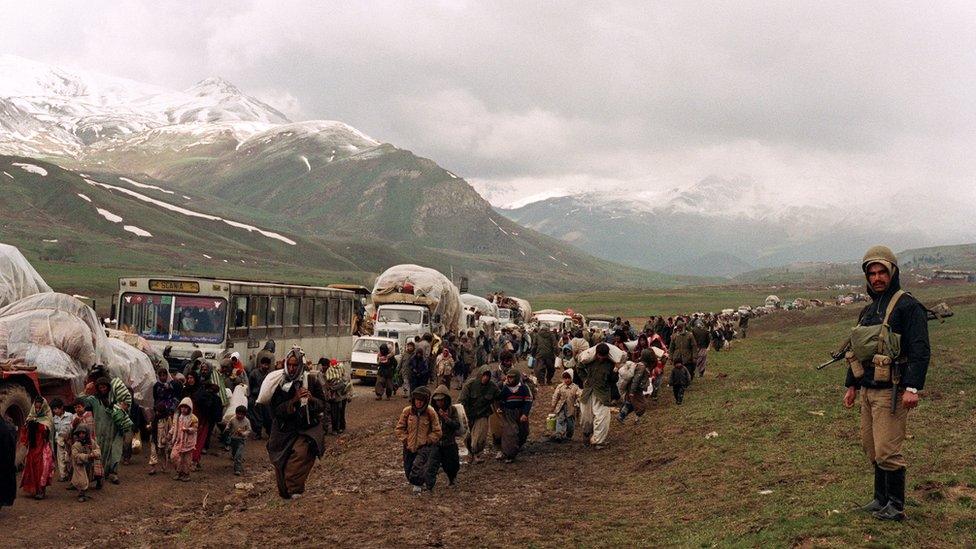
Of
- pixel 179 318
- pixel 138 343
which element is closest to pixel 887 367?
pixel 138 343

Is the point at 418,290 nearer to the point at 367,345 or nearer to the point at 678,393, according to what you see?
the point at 367,345

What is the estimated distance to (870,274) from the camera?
827 cm

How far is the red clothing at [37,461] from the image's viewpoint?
12.2 meters

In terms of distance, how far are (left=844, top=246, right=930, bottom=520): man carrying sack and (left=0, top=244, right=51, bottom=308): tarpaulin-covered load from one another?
17.6 meters

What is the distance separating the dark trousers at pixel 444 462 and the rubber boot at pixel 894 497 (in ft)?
19.8

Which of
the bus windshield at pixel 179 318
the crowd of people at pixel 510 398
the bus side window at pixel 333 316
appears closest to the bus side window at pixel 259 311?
the bus windshield at pixel 179 318

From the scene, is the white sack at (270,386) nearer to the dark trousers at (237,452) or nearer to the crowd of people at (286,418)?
the crowd of people at (286,418)

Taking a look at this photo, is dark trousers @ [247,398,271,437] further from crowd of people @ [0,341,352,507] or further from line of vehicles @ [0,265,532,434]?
line of vehicles @ [0,265,532,434]

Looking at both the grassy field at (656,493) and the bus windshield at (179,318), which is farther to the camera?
the bus windshield at (179,318)

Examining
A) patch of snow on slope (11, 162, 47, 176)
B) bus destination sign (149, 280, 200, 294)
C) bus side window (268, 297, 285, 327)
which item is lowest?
bus side window (268, 297, 285, 327)

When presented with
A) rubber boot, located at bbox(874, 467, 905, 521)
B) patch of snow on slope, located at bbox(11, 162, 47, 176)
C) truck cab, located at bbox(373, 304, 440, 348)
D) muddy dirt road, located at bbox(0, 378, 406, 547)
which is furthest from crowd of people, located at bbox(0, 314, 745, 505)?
patch of snow on slope, located at bbox(11, 162, 47, 176)

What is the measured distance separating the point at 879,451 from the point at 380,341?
24379 mm

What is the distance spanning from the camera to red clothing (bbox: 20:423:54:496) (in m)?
12.2

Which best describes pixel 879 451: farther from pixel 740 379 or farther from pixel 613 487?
pixel 740 379
